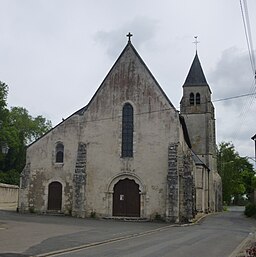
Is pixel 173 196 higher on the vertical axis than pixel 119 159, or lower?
lower

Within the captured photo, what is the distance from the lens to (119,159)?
105 feet

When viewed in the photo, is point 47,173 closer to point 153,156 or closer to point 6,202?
point 153,156

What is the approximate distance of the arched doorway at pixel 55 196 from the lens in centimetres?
3259

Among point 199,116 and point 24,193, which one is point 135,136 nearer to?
point 24,193

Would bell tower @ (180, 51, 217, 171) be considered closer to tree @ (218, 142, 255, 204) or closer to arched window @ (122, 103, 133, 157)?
tree @ (218, 142, 255, 204)

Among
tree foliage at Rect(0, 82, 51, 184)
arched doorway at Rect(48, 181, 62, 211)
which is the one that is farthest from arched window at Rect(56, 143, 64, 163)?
tree foliage at Rect(0, 82, 51, 184)

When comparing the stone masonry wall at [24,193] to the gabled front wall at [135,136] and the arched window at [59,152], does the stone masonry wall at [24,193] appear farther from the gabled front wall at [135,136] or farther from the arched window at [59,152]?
the gabled front wall at [135,136]

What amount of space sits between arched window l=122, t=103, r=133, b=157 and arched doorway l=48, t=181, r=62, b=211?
5.73 m

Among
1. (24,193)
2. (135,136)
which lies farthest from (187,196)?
(24,193)

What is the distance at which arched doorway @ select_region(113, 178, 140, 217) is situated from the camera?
31.2 meters

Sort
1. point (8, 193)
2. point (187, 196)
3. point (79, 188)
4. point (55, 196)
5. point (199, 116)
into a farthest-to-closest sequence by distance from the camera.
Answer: point (199, 116)
point (8, 193)
point (55, 196)
point (79, 188)
point (187, 196)

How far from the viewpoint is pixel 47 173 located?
33.3 m

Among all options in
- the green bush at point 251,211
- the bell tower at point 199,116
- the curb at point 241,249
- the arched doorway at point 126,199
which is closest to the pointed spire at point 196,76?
the bell tower at point 199,116

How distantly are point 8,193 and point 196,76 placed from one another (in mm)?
28586
